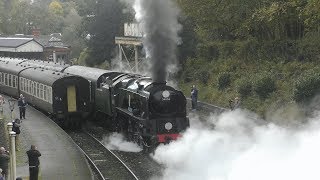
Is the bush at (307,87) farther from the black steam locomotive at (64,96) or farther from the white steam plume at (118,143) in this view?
the black steam locomotive at (64,96)

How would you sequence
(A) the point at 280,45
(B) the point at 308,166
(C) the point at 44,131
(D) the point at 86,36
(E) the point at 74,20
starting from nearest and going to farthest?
(B) the point at 308,166
(C) the point at 44,131
(A) the point at 280,45
(D) the point at 86,36
(E) the point at 74,20

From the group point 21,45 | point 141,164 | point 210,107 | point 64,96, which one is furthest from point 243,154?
point 21,45

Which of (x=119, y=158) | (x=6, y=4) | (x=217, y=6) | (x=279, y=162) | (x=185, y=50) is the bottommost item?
(x=119, y=158)

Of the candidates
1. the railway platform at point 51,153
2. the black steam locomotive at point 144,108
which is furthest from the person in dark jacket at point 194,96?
the railway platform at point 51,153

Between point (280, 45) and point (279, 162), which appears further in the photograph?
point (280, 45)

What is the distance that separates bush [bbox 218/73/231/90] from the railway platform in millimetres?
9921

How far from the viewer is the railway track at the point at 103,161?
15.9 meters

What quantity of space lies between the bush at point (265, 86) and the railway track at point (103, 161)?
805 centimetres

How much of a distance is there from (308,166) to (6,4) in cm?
10001

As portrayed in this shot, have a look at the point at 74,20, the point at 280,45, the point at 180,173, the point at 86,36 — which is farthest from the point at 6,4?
the point at 180,173

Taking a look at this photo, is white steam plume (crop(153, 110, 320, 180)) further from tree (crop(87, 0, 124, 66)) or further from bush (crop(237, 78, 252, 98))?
tree (crop(87, 0, 124, 66))

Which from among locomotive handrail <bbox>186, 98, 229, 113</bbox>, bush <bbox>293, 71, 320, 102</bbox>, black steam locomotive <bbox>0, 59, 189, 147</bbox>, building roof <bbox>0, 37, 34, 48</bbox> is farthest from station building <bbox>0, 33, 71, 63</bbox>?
bush <bbox>293, 71, 320, 102</bbox>

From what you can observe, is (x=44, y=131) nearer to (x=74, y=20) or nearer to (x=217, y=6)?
(x=217, y=6)

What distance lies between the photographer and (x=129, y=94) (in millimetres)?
18594
